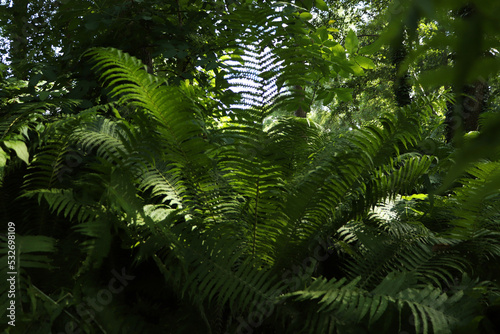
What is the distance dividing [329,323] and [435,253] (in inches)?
23.8

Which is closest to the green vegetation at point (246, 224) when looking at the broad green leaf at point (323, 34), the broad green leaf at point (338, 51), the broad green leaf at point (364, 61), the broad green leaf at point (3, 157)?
the broad green leaf at point (3, 157)

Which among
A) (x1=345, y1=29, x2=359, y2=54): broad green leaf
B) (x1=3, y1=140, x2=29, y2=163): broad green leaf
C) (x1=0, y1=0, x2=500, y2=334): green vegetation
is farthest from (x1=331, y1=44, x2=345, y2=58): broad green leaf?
(x1=3, y1=140, x2=29, y2=163): broad green leaf

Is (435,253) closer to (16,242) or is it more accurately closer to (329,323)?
(329,323)

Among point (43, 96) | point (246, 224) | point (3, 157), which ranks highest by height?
point (43, 96)

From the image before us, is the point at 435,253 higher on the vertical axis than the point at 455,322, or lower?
higher

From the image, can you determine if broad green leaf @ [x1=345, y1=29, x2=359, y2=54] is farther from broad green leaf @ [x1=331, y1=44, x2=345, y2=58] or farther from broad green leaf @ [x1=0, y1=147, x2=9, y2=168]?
broad green leaf @ [x1=0, y1=147, x2=9, y2=168]

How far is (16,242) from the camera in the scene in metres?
1.23

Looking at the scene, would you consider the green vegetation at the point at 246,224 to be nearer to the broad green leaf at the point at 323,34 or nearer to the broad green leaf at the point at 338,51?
the broad green leaf at the point at 323,34

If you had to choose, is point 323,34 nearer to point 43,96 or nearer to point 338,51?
point 338,51

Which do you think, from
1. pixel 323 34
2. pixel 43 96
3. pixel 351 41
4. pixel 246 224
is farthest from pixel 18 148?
pixel 351 41

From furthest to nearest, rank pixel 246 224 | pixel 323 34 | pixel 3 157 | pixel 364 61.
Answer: pixel 364 61, pixel 323 34, pixel 3 157, pixel 246 224

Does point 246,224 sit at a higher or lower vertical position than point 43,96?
lower

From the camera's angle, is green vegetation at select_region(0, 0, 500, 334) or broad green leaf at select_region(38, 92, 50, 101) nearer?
green vegetation at select_region(0, 0, 500, 334)

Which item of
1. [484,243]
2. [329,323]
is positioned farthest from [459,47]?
[484,243]
